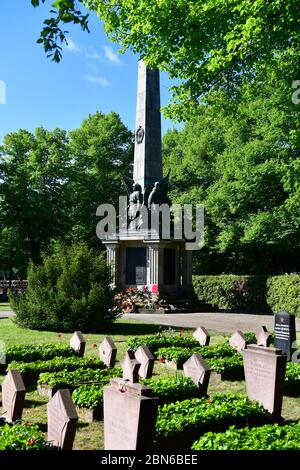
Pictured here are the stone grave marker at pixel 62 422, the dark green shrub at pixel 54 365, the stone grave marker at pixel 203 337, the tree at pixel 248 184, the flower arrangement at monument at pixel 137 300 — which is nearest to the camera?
the stone grave marker at pixel 62 422

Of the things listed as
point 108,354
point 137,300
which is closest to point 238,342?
point 108,354

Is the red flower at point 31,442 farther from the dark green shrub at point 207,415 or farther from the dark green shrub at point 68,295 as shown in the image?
the dark green shrub at point 68,295

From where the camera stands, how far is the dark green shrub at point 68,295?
1717 centimetres

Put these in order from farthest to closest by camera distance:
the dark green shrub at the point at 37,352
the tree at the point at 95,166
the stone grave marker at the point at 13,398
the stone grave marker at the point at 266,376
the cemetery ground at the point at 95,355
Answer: the tree at the point at 95,166
the dark green shrub at the point at 37,352
the stone grave marker at the point at 266,376
the cemetery ground at the point at 95,355
the stone grave marker at the point at 13,398

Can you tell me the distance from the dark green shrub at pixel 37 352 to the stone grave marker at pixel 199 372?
358 centimetres

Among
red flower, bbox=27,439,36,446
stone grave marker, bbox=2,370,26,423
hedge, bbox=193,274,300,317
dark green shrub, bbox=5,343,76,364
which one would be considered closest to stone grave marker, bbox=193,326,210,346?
dark green shrub, bbox=5,343,76,364

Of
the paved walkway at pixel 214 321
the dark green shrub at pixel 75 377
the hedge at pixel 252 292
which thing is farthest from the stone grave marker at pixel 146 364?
the hedge at pixel 252 292

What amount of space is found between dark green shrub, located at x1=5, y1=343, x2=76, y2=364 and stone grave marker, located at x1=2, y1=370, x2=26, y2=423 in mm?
3660

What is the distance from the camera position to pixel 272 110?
97.0 ft

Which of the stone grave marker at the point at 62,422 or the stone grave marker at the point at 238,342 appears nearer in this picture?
the stone grave marker at the point at 62,422

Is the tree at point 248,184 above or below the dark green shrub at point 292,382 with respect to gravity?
above

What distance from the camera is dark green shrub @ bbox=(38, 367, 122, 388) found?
28.7 ft

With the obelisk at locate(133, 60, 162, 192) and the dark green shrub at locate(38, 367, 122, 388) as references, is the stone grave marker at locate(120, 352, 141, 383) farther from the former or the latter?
the obelisk at locate(133, 60, 162, 192)
